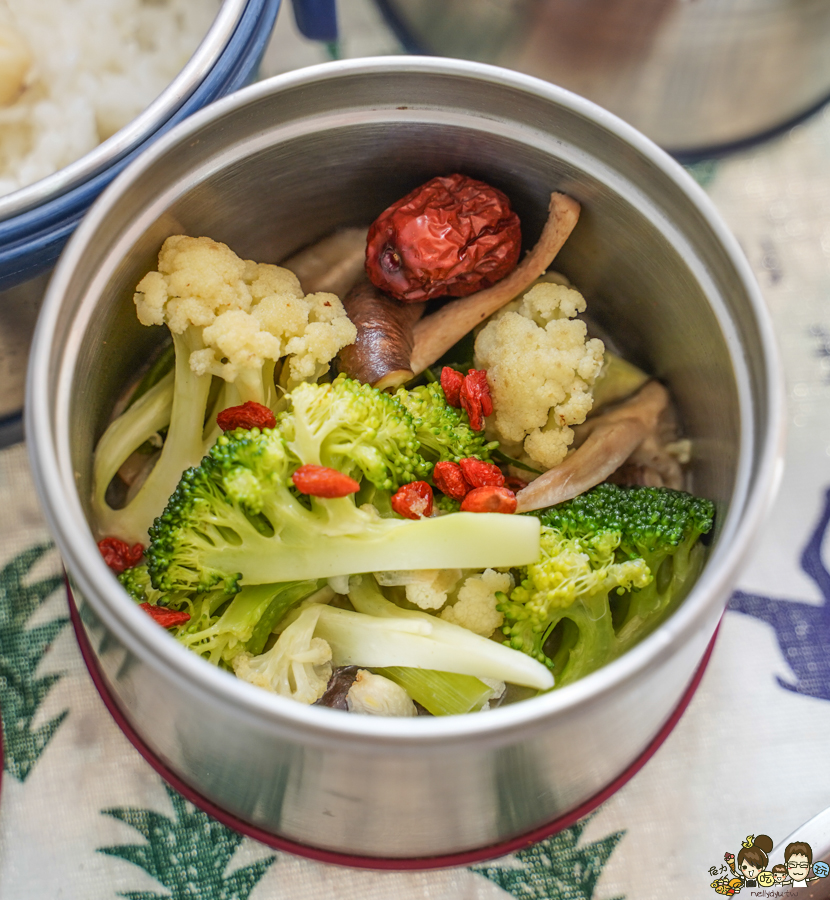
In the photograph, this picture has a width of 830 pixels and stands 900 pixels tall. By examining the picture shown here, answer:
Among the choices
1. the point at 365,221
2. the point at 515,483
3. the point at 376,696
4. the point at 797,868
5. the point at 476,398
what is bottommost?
the point at 797,868

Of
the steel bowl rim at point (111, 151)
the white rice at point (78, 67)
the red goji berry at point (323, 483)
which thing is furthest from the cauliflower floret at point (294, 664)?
the white rice at point (78, 67)

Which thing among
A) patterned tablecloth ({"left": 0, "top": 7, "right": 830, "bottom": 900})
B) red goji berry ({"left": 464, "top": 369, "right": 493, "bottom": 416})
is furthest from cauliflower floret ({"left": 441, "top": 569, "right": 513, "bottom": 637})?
patterned tablecloth ({"left": 0, "top": 7, "right": 830, "bottom": 900})

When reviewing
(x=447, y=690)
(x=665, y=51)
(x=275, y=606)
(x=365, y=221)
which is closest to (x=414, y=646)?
(x=447, y=690)

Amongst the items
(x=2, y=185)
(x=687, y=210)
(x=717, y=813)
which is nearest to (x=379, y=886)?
(x=717, y=813)

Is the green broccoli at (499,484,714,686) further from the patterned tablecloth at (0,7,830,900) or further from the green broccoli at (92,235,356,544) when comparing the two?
the green broccoli at (92,235,356,544)

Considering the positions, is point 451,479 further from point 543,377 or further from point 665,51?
point 665,51

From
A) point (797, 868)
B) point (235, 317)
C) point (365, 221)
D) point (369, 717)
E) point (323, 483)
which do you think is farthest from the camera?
point (365, 221)
